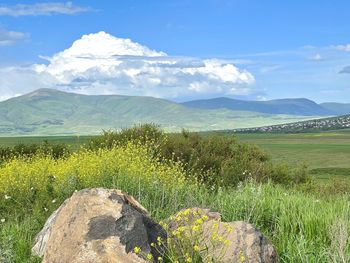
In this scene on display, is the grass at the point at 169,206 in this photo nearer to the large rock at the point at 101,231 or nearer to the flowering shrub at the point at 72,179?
the flowering shrub at the point at 72,179

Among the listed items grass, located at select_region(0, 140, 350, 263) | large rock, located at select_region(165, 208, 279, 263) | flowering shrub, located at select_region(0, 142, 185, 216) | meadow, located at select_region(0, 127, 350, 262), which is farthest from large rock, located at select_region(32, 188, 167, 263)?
flowering shrub, located at select_region(0, 142, 185, 216)

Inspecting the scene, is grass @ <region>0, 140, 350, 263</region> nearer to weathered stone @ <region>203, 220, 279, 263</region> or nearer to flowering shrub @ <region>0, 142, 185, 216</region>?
flowering shrub @ <region>0, 142, 185, 216</region>

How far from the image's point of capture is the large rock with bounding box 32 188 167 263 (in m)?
8.28

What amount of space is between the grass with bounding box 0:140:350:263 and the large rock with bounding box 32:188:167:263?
6.11ft

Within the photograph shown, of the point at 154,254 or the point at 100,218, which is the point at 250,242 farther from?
the point at 100,218

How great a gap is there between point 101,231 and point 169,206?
16.0ft

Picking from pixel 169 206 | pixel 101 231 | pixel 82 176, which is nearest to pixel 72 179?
pixel 82 176

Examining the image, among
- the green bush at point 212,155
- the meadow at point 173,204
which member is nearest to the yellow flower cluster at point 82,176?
the meadow at point 173,204

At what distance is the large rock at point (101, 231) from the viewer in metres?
8.28

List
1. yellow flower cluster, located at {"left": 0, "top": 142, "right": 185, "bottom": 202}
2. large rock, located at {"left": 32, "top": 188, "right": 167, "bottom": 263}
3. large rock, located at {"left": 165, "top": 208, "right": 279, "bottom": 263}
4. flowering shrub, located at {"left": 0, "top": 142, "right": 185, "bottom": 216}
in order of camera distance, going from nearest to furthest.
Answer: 1. large rock, located at {"left": 32, "top": 188, "right": 167, "bottom": 263}
2. large rock, located at {"left": 165, "top": 208, "right": 279, "bottom": 263}
3. flowering shrub, located at {"left": 0, "top": 142, "right": 185, "bottom": 216}
4. yellow flower cluster, located at {"left": 0, "top": 142, "right": 185, "bottom": 202}

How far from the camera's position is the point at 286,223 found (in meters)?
11.6

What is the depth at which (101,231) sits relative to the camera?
337 inches

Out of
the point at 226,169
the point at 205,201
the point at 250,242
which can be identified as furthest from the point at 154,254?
the point at 226,169

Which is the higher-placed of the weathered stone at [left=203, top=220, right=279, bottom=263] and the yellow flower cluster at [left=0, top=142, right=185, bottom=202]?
the yellow flower cluster at [left=0, top=142, right=185, bottom=202]
